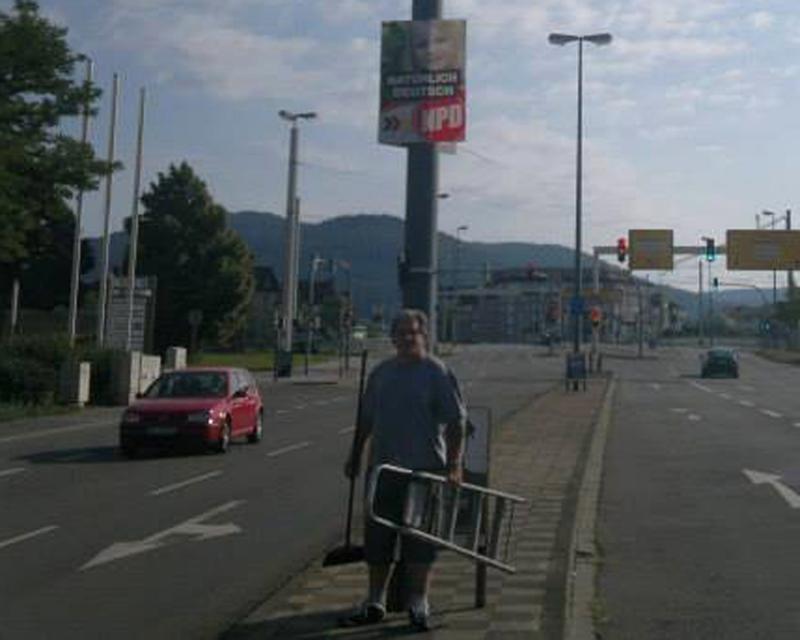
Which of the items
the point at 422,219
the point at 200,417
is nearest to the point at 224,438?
the point at 200,417

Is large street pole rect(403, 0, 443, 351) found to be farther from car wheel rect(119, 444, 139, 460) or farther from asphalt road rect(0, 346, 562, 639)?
car wheel rect(119, 444, 139, 460)

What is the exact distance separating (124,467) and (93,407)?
1787 cm

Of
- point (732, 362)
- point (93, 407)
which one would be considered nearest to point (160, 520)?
point (93, 407)

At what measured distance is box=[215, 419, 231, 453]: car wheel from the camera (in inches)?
872

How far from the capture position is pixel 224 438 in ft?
73.3

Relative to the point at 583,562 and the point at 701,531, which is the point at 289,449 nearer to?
the point at 701,531

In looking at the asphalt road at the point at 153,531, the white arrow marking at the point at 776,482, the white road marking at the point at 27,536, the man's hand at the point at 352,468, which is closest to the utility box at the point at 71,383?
the asphalt road at the point at 153,531

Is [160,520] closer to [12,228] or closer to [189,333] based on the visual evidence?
[12,228]

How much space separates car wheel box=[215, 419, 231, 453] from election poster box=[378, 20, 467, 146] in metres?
7.12

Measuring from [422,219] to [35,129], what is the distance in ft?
69.6

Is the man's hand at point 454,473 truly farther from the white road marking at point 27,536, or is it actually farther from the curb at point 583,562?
the white road marking at point 27,536

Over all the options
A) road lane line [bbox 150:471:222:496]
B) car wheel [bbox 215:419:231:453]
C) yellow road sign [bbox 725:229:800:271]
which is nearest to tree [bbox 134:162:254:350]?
yellow road sign [bbox 725:229:800:271]

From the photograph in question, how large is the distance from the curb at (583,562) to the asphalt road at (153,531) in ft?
6.65

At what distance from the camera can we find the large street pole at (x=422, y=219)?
15.3 metres
